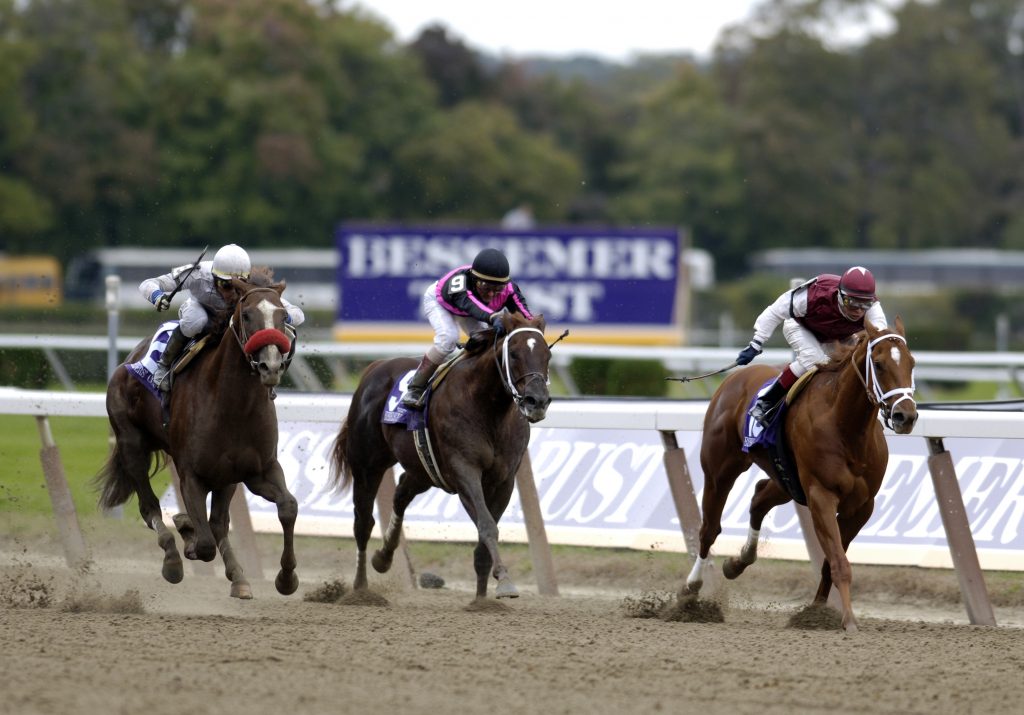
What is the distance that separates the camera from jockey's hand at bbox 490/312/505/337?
7.59 m

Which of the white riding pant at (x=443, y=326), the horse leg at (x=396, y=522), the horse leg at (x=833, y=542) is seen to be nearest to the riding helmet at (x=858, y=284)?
the horse leg at (x=833, y=542)

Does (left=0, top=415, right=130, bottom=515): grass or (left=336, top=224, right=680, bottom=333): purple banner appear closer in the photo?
(left=0, top=415, right=130, bottom=515): grass

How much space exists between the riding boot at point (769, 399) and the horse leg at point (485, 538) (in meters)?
1.20

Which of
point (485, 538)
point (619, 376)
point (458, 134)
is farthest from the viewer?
point (458, 134)

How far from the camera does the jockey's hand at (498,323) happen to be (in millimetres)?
7592

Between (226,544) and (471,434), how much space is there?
4.11 ft

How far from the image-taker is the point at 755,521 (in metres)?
8.02

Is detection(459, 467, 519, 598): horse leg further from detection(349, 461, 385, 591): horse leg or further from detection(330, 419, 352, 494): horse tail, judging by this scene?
detection(330, 419, 352, 494): horse tail

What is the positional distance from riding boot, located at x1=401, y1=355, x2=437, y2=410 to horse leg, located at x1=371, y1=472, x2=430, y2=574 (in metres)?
0.52

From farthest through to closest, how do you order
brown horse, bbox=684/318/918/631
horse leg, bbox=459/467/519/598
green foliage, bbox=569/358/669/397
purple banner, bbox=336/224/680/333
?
purple banner, bbox=336/224/680/333
green foliage, bbox=569/358/669/397
horse leg, bbox=459/467/519/598
brown horse, bbox=684/318/918/631

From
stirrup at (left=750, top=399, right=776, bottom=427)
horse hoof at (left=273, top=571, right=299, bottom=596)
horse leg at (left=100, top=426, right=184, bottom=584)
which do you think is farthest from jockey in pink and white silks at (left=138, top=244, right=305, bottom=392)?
stirrup at (left=750, top=399, right=776, bottom=427)

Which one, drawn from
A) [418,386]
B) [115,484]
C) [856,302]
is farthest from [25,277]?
[856,302]

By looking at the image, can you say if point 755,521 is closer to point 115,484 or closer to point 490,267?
point 490,267

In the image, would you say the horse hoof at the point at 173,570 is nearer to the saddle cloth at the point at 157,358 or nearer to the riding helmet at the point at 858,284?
the saddle cloth at the point at 157,358
